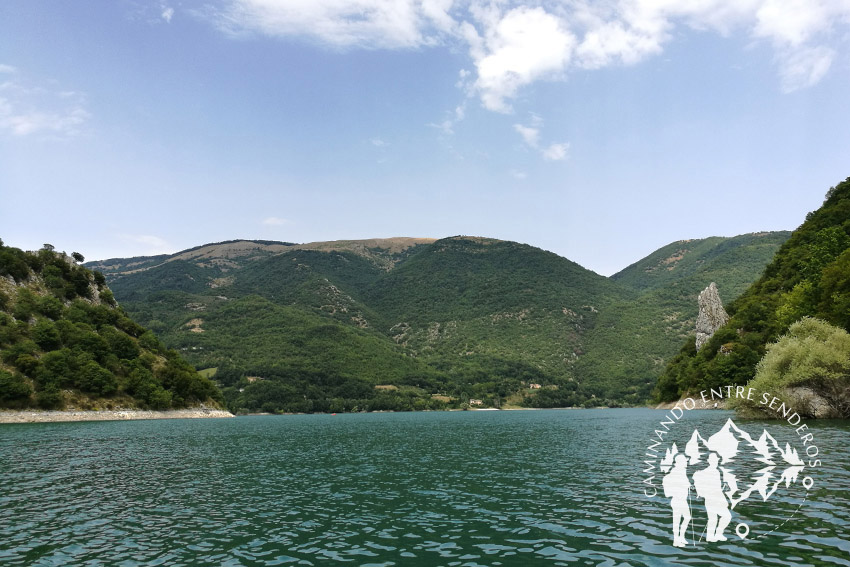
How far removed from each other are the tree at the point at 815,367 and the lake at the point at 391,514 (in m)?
24.0

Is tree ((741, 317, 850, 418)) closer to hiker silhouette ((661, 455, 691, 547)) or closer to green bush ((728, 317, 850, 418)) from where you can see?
green bush ((728, 317, 850, 418))

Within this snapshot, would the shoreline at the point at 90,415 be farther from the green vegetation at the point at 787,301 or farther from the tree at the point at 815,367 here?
the green vegetation at the point at 787,301

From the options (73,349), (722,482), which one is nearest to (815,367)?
(722,482)

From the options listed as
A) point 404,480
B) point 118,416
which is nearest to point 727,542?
point 404,480

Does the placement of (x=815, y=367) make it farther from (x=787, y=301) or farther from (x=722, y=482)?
(x=722, y=482)

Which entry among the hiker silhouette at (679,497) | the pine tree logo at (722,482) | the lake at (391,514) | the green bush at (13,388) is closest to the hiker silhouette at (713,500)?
the pine tree logo at (722,482)

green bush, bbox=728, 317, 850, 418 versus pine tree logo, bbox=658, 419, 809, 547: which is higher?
green bush, bbox=728, 317, 850, 418

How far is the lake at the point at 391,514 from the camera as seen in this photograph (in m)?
20.5

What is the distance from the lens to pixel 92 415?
140 m

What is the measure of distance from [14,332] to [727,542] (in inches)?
6590

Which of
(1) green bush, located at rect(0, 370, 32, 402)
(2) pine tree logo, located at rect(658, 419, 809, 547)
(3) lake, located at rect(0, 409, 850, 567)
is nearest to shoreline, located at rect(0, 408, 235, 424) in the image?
(1) green bush, located at rect(0, 370, 32, 402)

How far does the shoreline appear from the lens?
405 feet

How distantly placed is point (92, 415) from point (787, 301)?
16910 cm

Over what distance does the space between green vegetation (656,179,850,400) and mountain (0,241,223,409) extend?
154 m
